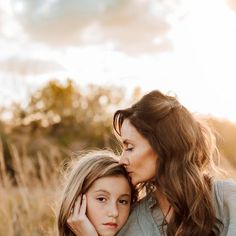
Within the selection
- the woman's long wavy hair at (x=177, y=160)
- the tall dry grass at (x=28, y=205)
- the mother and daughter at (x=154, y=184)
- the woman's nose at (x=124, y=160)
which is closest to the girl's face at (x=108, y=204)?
the mother and daughter at (x=154, y=184)

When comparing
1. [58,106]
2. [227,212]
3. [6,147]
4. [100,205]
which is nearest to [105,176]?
[100,205]

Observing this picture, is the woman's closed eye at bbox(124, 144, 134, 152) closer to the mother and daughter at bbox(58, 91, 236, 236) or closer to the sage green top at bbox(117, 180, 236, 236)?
the mother and daughter at bbox(58, 91, 236, 236)

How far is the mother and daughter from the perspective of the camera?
3.40 meters

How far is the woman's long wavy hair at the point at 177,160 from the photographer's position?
3.38 metres

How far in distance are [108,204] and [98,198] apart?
86 mm

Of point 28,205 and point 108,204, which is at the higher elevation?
point 108,204

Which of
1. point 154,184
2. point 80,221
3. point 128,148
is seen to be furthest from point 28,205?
point 128,148

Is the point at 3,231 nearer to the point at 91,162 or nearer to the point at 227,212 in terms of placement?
the point at 91,162

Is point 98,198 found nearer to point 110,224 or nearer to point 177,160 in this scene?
point 110,224

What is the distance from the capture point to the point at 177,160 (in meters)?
3.51


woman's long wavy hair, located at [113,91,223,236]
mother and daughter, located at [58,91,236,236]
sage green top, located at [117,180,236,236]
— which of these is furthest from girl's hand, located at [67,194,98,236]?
woman's long wavy hair, located at [113,91,223,236]

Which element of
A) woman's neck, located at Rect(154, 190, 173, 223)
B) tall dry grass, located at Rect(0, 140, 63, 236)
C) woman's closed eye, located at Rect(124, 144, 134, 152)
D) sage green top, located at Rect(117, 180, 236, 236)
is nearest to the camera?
sage green top, located at Rect(117, 180, 236, 236)

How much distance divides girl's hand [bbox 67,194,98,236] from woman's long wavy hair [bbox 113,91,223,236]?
44 cm

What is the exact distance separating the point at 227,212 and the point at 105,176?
733mm
